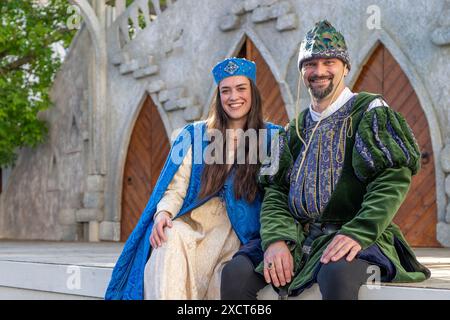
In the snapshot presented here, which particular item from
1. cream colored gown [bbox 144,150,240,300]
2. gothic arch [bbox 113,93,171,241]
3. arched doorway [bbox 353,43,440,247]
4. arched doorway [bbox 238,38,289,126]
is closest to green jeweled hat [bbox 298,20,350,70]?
cream colored gown [bbox 144,150,240,300]

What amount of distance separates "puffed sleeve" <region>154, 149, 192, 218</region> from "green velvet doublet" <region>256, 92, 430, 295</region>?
498mm

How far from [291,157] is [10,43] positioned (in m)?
9.62

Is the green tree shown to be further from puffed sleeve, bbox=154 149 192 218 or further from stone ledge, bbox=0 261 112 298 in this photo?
puffed sleeve, bbox=154 149 192 218

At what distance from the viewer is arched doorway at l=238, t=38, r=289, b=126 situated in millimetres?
9414

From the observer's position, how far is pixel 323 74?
12.7 ft

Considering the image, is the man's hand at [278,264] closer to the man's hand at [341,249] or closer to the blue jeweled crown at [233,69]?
the man's hand at [341,249]

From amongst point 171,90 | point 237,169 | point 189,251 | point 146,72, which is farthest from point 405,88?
point 189,251

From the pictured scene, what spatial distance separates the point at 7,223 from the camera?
14578mm

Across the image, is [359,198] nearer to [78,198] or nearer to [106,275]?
[106,275]

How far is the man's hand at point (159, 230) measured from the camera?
413cm
